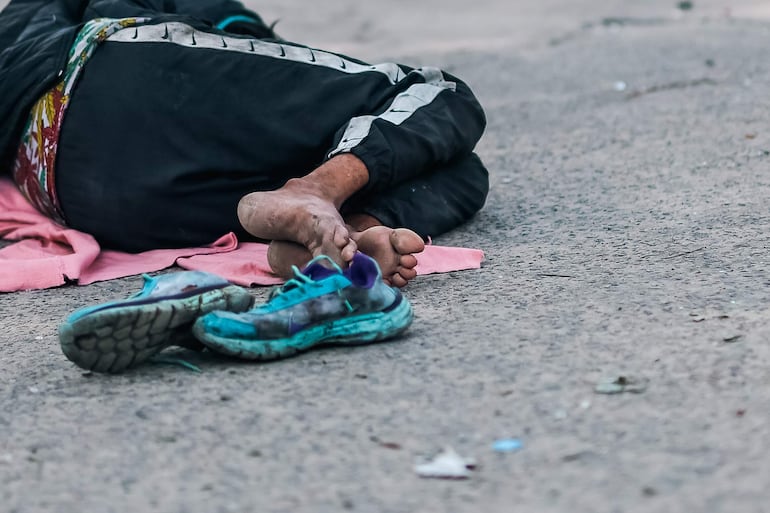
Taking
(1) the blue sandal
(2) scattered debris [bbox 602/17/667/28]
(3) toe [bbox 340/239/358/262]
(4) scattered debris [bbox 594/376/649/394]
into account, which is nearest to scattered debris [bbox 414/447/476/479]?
(4) scattered debris [bbox 594/376/649/394]

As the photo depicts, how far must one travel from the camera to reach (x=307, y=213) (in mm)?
2395

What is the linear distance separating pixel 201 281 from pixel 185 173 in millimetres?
816

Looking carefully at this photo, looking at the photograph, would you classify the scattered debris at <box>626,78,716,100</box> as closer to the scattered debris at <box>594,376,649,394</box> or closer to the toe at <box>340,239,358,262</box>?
the toe at <box>340,239,358,262</box>

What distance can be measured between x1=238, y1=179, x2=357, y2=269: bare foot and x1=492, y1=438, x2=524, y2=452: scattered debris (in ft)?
2.41

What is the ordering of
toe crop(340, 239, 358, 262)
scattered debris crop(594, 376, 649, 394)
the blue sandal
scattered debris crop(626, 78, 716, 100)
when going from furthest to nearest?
scattered debris crop(626, 78, 716, 100) < toe crop(340, 239, 358, 262) < the blue sandal < scattered debris crop(594, 376, 649, 394)

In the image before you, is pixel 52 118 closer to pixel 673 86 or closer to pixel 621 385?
pixel 621 385

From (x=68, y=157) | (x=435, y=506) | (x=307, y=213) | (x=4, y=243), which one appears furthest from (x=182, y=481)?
(x=4, y=243)

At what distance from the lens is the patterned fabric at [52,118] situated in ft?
9.46

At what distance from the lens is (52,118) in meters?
2.90

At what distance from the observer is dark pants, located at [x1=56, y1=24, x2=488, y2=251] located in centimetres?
280

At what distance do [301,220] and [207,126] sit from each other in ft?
1.78

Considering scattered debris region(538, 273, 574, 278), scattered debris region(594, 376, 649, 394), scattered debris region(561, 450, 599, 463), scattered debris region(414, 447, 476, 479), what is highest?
scattered debris region(561, 450, 599, 463)

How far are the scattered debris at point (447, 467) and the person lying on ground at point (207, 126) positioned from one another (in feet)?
3.83

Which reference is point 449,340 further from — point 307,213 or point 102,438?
point 102,438
